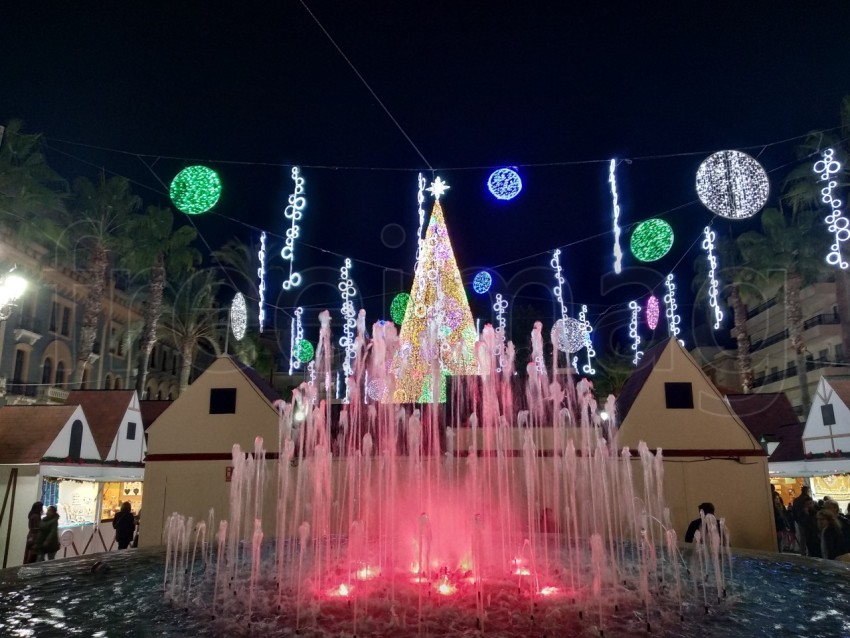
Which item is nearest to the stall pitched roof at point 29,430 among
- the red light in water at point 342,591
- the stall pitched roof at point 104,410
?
the stall pitched roof at point 104,410

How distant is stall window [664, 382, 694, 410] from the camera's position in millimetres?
17344

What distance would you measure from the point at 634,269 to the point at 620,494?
1851cm

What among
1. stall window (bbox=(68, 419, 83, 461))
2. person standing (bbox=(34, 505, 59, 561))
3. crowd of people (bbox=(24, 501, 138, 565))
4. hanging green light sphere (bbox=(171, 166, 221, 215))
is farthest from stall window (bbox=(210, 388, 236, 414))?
hanging green light sphere (bbox=(171, 166, 221, 215))

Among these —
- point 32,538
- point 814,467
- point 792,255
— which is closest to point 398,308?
point 814,467

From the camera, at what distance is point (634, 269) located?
3278 centimetres

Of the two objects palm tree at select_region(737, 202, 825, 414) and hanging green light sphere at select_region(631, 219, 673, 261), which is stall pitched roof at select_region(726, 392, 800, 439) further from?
hanging green light sphere at select_region(631, 219, 673, 261)

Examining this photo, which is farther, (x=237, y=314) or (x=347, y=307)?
(x=347, y=307)

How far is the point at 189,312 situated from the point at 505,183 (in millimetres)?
28990

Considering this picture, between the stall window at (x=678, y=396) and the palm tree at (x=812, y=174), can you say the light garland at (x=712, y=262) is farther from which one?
Answer: the palm tree at (x=812, y=174)

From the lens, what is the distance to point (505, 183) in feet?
53.1

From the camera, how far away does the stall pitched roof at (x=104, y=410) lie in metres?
24.8

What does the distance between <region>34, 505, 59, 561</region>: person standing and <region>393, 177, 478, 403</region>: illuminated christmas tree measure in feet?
32.0

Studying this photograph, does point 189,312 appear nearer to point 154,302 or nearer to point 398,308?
point 154,302

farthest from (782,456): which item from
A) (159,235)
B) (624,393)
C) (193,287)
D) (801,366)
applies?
(193,287)
